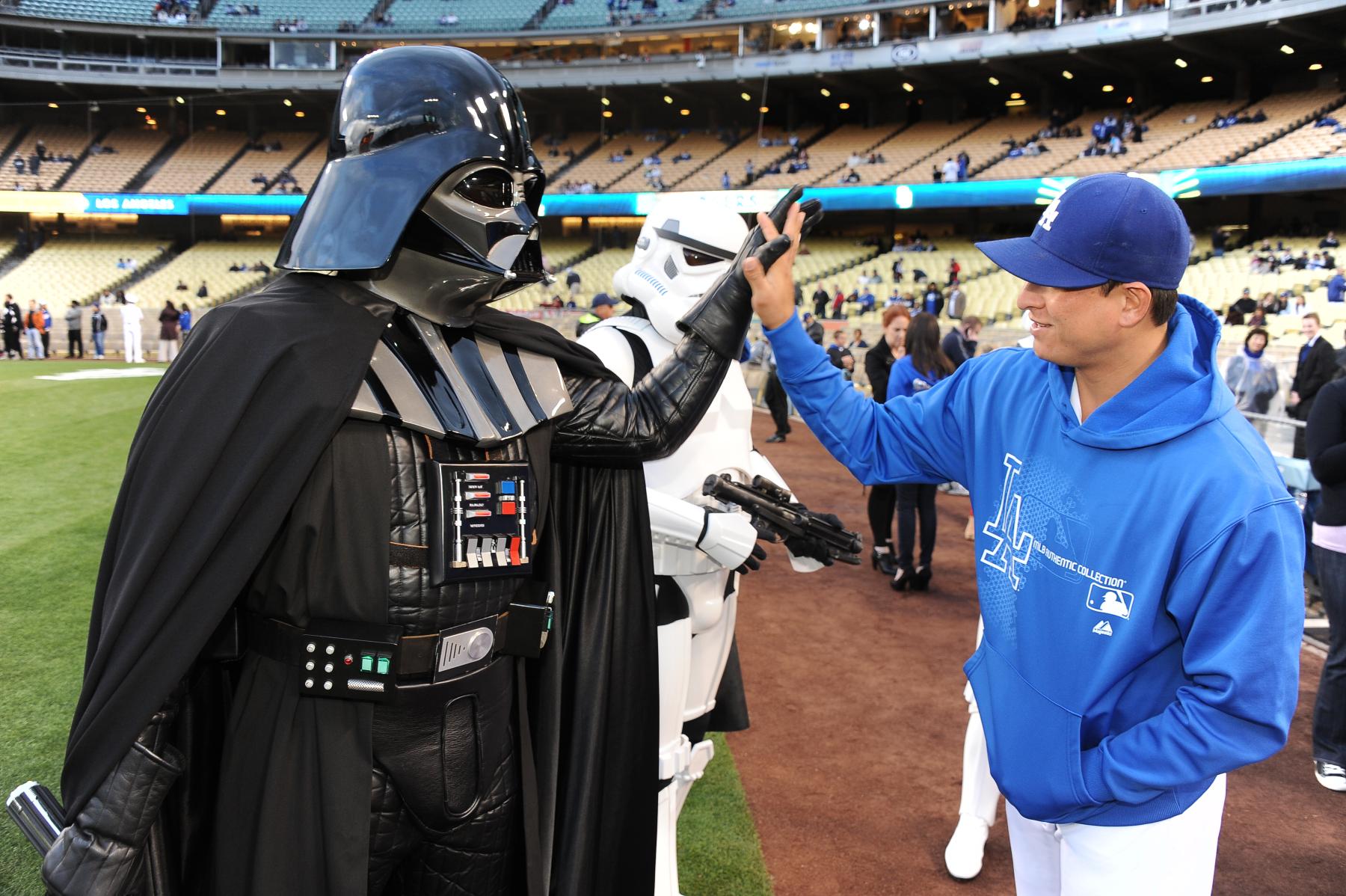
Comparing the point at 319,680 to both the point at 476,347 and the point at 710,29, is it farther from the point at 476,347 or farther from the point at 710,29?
the point at 710,29

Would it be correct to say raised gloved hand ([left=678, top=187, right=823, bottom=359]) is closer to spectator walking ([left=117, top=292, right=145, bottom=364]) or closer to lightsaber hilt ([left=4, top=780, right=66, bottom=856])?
lightsaber hilt ([left=4, top=780, right=66, bottom=856])

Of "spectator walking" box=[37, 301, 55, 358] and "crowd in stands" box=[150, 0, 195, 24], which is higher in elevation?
"crowd in stands" box=[150, 0, 195, 24]

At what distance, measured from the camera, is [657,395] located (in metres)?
2.32

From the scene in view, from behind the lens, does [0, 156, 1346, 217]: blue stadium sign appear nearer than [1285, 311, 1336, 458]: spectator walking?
No

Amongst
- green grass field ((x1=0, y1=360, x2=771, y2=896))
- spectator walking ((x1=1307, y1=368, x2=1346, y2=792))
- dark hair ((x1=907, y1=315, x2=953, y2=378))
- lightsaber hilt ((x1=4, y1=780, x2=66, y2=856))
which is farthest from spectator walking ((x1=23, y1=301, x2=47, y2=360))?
spectator walking ((x1=1307, y1=368, x2=1346, y2=792))

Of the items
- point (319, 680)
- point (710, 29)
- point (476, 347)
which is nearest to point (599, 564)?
point (476, 347)

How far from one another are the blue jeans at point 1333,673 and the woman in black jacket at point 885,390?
11.0 ft

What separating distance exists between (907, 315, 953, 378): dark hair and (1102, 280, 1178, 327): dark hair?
4.72 m

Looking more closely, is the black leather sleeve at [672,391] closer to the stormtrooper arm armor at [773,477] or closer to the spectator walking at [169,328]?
the stormtrooper arm armor at [773,477]

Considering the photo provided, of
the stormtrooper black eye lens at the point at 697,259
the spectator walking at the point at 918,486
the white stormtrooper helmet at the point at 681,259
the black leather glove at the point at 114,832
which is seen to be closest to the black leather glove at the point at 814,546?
the white stormtrooper helmet at the point at 681,259

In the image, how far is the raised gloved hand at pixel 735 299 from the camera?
7.50ft

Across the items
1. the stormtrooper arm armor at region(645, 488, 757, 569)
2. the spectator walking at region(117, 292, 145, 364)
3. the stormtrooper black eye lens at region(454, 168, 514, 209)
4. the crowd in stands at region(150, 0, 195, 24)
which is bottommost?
the stormtrooper arm armor at region(645, 488, 757, 569)

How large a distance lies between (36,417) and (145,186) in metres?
27.6

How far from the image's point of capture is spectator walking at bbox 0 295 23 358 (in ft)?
76.4
